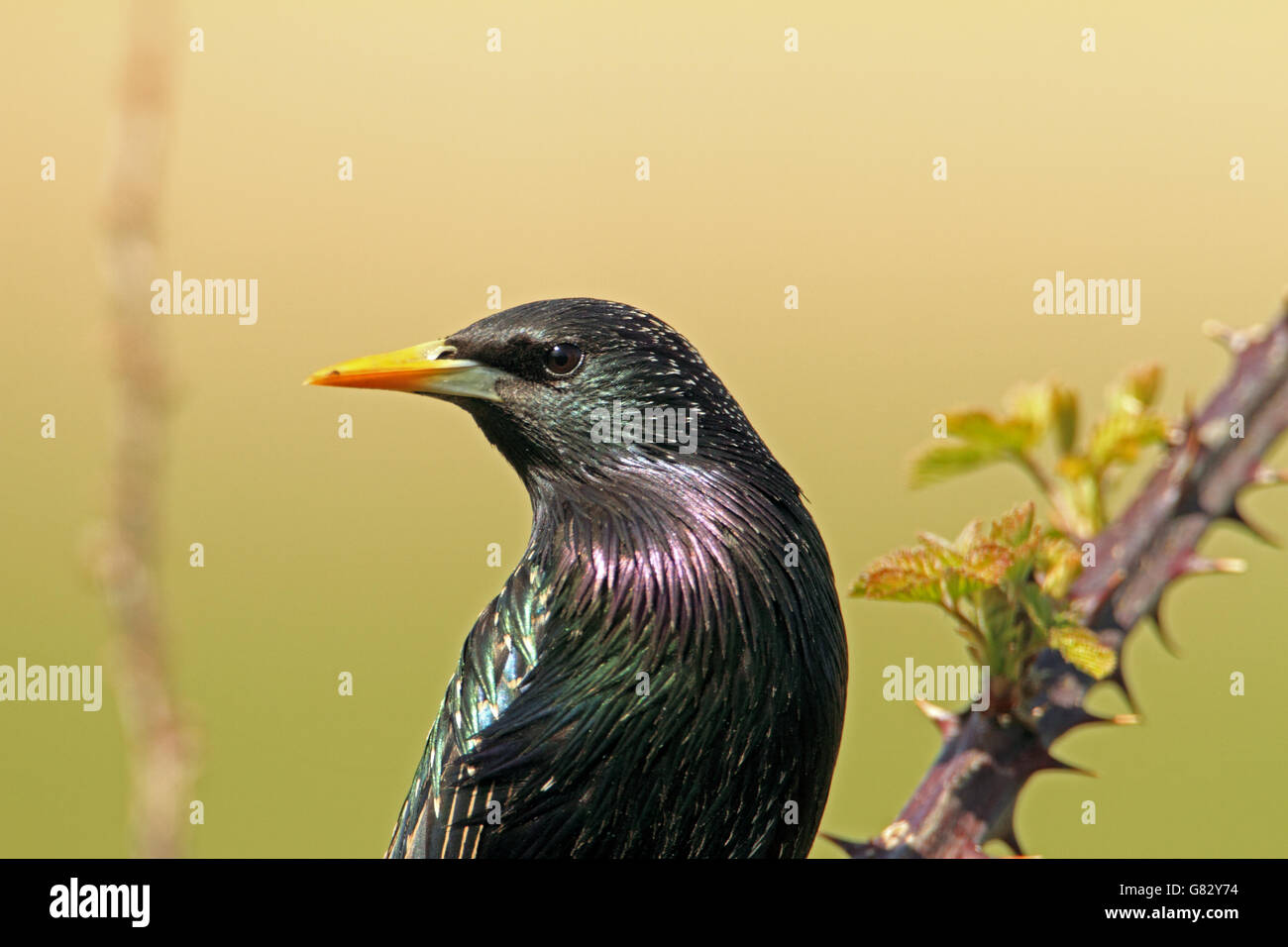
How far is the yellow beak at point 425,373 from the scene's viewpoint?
8.36 feet

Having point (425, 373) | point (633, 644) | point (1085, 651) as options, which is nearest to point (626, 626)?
point (633, 644)

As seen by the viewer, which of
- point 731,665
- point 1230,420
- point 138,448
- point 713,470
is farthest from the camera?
point 713,470

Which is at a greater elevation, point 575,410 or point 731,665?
point 575,410

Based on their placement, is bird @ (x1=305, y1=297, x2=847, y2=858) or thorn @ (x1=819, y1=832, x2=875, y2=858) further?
bird @ (x1=305, y1=297, x2=847, y2=858)

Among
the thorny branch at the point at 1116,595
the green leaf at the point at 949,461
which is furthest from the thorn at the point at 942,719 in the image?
the green leaf at the point at 949,461

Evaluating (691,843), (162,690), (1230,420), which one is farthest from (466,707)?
(1230,420)

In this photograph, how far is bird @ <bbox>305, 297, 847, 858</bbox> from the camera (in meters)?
2.34

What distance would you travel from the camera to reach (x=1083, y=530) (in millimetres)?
2404

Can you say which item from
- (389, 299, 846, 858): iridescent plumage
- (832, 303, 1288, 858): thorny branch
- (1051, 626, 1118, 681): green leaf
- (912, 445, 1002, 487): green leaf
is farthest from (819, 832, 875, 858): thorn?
(912, 445, 1002, 487): green leaf

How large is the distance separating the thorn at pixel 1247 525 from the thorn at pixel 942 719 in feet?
2.01

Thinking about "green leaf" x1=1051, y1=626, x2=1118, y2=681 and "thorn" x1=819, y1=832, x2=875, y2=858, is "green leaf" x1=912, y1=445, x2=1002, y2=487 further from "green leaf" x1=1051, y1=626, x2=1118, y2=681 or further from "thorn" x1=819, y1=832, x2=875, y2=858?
"thorn" x1=819, y1=832, x2=875, y2=858

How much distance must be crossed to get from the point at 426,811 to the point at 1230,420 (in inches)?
66.2

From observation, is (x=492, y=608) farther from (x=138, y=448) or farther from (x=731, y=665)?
(x=138, y=448)

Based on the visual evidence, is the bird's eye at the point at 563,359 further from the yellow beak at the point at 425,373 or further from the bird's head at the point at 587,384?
the yellow beak at the point at 425,373
